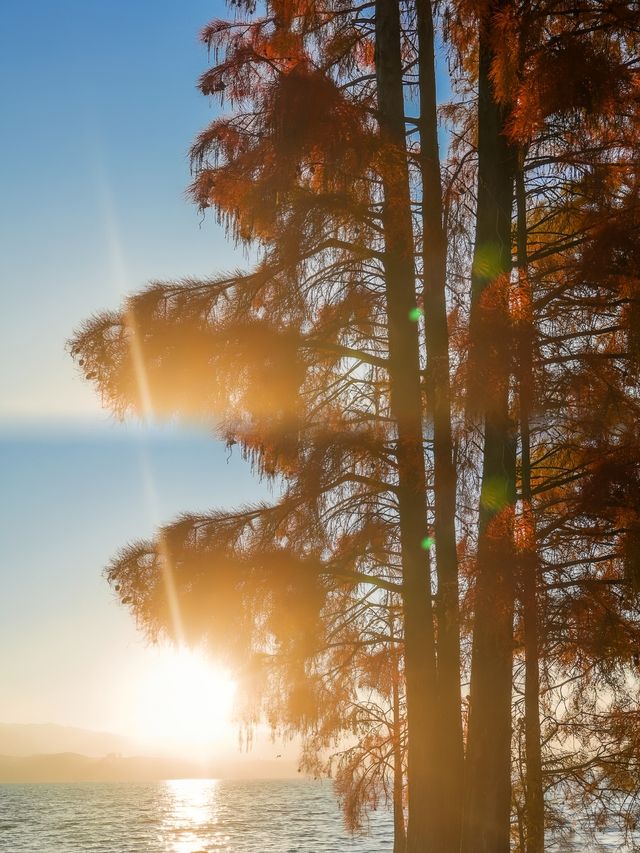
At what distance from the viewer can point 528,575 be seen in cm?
738

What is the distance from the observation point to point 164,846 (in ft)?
183

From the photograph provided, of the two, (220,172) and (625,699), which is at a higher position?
(220,172)

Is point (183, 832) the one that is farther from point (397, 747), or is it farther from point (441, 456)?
point (441, 456)

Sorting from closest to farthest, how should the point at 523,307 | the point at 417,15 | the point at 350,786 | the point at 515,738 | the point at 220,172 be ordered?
the point at 523,307
the point at 220,172
the point at 417,15
the point at 515,738
the point at 350,786

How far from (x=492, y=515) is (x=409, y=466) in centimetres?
83

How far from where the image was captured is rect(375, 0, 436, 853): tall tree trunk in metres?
8.28

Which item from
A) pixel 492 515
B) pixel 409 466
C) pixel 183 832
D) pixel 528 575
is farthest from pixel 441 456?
pixel 183 832

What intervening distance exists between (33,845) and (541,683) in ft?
178

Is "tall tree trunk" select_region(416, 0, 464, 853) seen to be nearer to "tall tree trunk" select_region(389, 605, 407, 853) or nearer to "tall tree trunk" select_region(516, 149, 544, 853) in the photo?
"tall tree trunk" select_region(516, 149, 544, 853)

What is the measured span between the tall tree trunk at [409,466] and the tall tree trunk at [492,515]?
44 centimetres

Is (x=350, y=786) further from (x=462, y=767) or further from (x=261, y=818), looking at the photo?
(x=261, y=818)

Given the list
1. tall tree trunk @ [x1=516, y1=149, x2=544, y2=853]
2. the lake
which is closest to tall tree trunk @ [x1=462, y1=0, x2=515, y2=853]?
tall tree trunk @ [x1=516, y1=149, x2=544, y2=853]

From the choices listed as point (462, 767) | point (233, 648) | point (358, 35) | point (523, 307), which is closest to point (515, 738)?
point (462, 767)

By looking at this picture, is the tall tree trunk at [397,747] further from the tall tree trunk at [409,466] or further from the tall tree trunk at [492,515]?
the tall tree trunk at [492,515]
